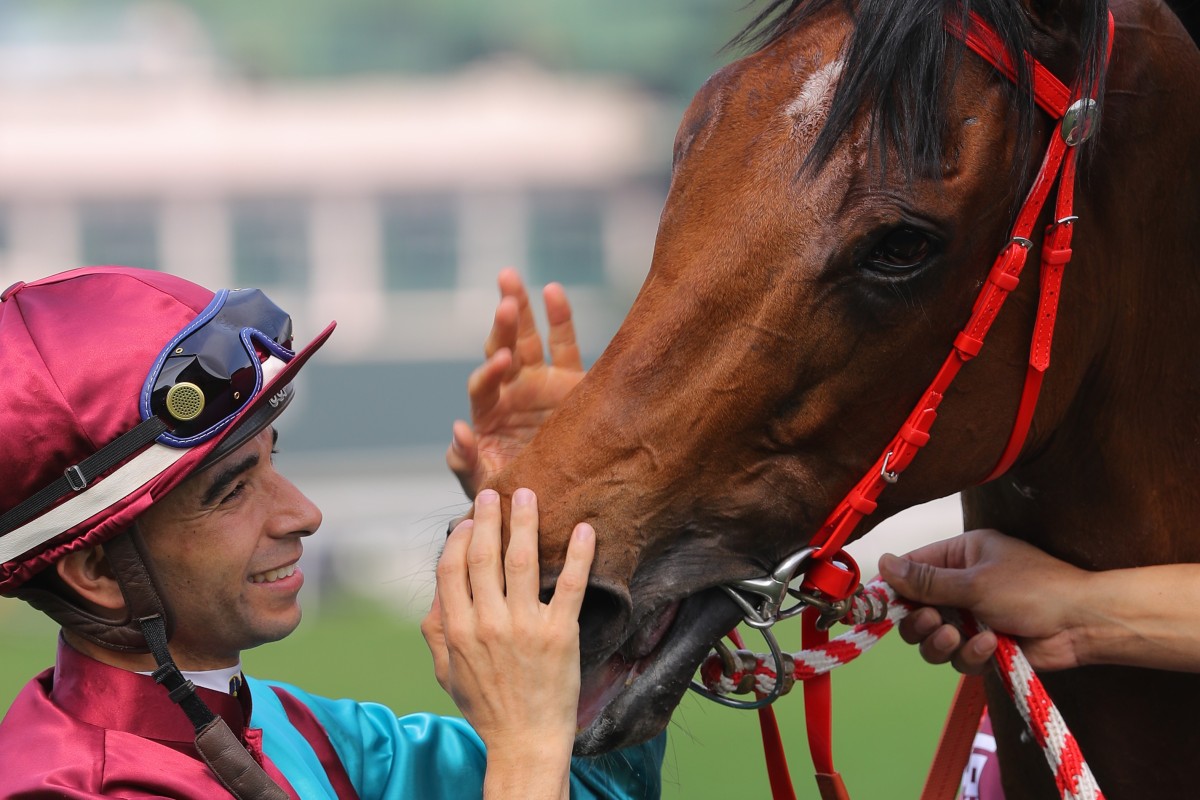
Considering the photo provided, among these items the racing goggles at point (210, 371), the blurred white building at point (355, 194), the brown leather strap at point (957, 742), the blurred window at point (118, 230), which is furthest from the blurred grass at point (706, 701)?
the blurred window at point (118, 230)

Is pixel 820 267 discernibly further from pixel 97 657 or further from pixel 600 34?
pixel 600 34

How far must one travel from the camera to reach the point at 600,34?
586 inches

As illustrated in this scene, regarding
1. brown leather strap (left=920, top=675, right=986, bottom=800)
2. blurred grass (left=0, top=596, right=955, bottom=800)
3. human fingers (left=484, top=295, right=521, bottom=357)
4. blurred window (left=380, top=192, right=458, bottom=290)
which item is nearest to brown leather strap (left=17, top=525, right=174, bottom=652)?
human fingers (left=484, top=295, right=521, bottom=357)

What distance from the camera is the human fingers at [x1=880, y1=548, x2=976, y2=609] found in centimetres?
179

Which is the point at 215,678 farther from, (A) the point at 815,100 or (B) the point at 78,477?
(A) the point at 815,100

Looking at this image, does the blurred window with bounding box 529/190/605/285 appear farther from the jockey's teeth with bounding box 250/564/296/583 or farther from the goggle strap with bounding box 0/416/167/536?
the goggle strap with bounding box 0/416/167/536

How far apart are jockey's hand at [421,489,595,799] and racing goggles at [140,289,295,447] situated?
40 cm

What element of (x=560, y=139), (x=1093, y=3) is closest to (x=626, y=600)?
(x=1093, y=3)

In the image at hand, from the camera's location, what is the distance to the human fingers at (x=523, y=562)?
4.90 ft

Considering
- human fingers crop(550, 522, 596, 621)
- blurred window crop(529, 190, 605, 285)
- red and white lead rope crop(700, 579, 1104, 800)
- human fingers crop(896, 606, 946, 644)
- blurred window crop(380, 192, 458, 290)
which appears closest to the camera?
human fingers crop(550, 522, 596, 621)

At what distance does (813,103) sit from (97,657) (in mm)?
1186

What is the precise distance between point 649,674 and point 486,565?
27cm

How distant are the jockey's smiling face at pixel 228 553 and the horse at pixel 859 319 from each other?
408 mm

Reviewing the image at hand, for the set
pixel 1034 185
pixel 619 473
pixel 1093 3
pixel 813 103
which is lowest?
pixel 619 473
